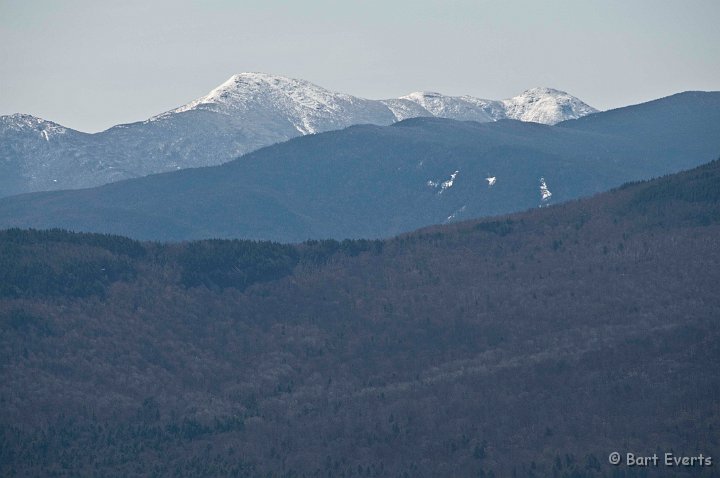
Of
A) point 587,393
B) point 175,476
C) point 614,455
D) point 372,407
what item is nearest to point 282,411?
point 372,407

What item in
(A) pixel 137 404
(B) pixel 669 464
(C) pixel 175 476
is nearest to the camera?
(B) pixel 669 464

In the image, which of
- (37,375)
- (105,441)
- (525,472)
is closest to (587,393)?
(525,472)

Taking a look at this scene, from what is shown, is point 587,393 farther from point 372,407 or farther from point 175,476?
point 175,476

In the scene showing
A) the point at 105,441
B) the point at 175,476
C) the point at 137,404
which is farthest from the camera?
the point at 137,404

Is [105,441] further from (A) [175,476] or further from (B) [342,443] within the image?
(B) [342,443]

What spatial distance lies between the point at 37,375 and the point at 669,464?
84720 mm

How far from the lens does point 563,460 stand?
6265 inches

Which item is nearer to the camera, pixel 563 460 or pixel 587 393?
pixel 563 460

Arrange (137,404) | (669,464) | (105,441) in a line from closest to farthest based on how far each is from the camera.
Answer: (669,464) → (105,441) → (137,404)

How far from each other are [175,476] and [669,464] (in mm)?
53033

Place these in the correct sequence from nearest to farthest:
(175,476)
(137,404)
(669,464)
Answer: (669,464)
(175,476)
(137,404)

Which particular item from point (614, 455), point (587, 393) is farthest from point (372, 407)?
point (614, 455)

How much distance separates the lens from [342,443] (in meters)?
178

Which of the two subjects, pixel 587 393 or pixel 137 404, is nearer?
pixel 587 393
